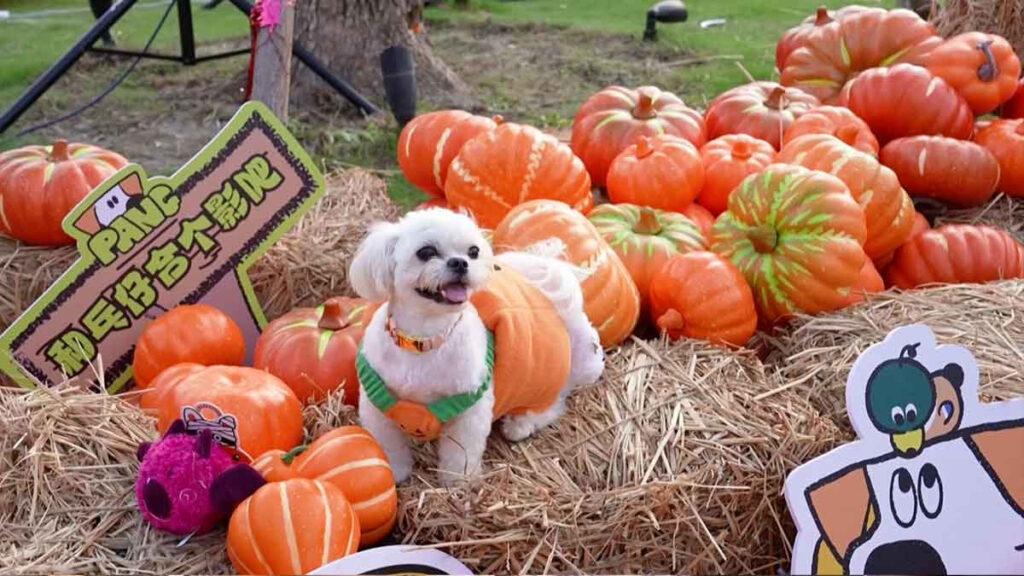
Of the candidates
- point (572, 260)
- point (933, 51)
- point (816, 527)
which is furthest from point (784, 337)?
point (933, 51)

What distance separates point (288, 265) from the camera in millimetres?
3488

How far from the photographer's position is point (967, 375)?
2061 mm

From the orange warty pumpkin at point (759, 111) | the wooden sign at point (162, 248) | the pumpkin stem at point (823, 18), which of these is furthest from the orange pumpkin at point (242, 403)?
the pumpkin stem at point (823, 18)

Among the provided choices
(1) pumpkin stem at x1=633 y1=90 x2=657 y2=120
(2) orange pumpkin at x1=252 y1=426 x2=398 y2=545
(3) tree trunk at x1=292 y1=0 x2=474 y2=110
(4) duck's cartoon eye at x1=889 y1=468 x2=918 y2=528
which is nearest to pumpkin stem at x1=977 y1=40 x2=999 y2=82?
(1) pumpkin stem at x1=633 y1=90 x2=657 y2=120

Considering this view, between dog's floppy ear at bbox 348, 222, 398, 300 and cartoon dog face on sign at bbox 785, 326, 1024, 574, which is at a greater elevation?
dog's floppy ear at bbox 348, 222, 398, 300

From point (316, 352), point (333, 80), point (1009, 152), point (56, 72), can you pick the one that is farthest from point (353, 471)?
point (333, 80)

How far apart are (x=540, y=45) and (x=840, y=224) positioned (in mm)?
7161

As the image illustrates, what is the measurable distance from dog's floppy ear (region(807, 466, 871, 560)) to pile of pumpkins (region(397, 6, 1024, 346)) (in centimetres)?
106

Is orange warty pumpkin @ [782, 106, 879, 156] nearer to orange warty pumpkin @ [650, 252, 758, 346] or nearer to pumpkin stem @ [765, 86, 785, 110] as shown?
pumpkin stem @ [765, 86, 785, 110]

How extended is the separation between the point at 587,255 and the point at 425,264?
0.86 m

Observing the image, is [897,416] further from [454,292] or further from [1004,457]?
[454,292]

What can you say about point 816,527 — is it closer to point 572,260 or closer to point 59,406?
point 572,260

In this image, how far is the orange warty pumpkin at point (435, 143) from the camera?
382 cm

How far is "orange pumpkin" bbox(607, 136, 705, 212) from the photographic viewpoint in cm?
355
